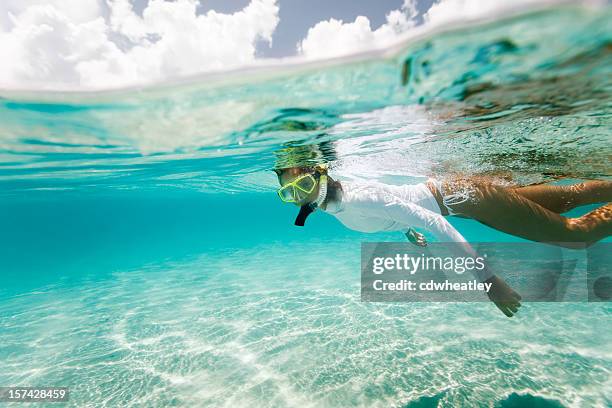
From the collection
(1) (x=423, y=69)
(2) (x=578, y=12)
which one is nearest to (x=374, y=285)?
(1) (x=423, y=69)

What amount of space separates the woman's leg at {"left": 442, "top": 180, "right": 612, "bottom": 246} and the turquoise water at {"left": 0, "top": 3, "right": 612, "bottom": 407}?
1901 mm

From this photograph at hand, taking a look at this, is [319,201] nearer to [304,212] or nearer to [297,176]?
[304,212]

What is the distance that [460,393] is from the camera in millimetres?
5934

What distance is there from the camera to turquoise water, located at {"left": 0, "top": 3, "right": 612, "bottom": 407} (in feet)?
15.6

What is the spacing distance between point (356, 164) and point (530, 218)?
331 inches

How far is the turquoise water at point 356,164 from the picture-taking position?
4.77m

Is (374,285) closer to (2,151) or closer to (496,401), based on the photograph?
(496,401)

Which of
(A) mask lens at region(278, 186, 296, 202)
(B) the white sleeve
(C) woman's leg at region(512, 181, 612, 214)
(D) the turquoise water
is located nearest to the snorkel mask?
(A) mask lens at region(278, 186, 296, 202)

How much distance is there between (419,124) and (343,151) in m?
3.26

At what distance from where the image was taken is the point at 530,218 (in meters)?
4.54

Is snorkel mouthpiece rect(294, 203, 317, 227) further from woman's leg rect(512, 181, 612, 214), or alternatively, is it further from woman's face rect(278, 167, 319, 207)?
woman's leg rect(512, 181, 612, 214)

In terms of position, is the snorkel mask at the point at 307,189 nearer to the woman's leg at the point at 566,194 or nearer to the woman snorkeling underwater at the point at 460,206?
the woman snorkeling underwater at the point at 460,206

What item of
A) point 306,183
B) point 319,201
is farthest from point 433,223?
point 306,183

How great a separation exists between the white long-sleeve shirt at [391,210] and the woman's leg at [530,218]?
2.26ft
